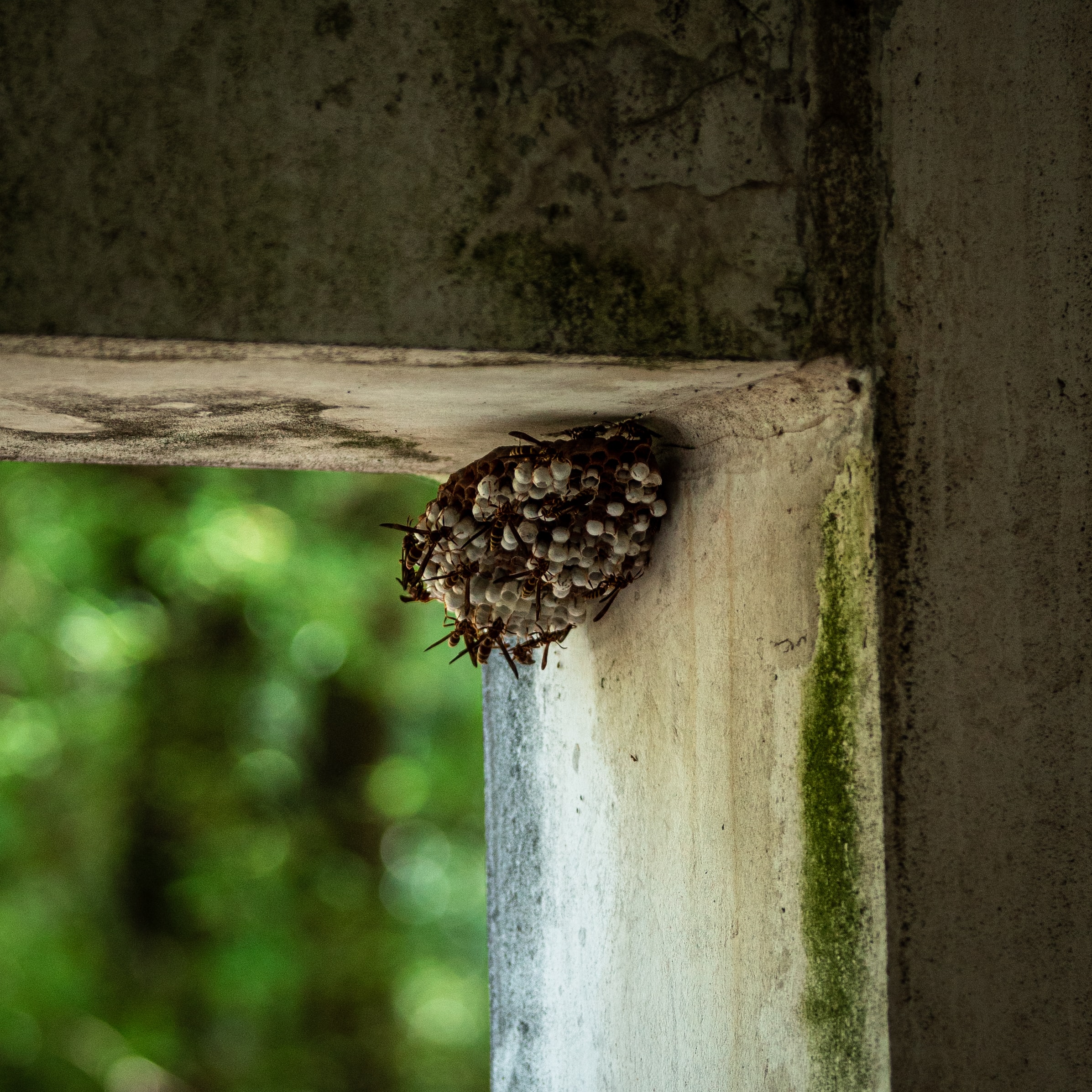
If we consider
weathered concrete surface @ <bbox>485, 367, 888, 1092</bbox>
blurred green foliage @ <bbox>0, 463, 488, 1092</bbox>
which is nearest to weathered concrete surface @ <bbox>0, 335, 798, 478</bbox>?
weathered concrete surface @ <bbox>485, 367, 888, 1092</bbox>

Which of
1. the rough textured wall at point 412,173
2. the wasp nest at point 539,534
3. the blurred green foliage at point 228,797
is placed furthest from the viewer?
the blurred green foliage at point 228,797

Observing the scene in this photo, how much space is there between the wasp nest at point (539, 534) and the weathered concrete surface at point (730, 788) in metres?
0.05

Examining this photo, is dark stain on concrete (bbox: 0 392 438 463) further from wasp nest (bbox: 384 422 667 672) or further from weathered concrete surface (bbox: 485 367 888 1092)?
weathered concrete surface (bbox: 485 367 888 1092)

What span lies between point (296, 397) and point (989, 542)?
24.8 inches

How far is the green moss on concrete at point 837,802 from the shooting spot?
0.86 meters

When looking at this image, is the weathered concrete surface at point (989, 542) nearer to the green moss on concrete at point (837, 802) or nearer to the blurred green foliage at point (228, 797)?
the green moss on concrete at point (837, 802)

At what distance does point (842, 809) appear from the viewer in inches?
34.5

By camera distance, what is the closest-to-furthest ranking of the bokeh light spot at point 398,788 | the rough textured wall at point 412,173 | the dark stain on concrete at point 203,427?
the rough textured wall at point 412,173, the dark stain on concrete at point 203,427, the bokeh light spot at point 398,788

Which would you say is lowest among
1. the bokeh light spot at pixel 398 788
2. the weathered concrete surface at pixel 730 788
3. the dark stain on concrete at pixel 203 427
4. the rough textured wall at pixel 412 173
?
the bokeh light spot at pixel 398 788

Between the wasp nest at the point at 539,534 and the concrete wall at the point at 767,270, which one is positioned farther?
the wasp nest at the point at 539,534

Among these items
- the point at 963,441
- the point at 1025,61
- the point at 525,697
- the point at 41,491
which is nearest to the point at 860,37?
the point at 1025,61

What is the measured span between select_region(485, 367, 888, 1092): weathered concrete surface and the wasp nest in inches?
1.9

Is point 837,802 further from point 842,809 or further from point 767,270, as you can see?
point 767,270

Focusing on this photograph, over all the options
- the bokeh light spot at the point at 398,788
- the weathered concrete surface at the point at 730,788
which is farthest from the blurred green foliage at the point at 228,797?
the weathered concrete surface at the point at 730,788
